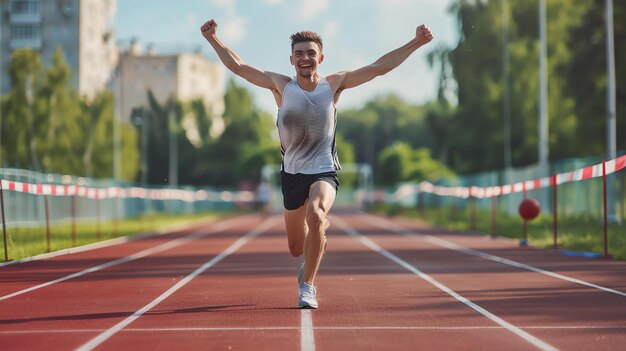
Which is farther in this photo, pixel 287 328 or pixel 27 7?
pixel 27 7

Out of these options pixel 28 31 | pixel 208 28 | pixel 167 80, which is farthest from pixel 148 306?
pixel 28 31

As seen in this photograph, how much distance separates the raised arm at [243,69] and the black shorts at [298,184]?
75 cm

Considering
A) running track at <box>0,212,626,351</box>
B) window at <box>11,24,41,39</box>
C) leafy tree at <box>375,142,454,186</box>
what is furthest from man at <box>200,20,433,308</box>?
leafy tree at <box>375,142,454,186</box>

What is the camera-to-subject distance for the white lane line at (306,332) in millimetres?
8234

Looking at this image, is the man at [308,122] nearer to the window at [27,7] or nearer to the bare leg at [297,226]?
the bare leg at [297,226]

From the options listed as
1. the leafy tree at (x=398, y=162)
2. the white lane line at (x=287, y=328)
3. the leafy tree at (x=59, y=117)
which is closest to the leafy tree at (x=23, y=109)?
the leafy tree at (x=59, y=117)

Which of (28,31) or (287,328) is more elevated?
(28,31)

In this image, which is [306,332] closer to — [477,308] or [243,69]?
[477,308]

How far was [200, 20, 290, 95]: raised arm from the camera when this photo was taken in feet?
35.5

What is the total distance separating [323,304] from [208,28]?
8.72 ft

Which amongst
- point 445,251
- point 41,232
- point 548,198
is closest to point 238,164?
point 548,198

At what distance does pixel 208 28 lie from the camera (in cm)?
1096

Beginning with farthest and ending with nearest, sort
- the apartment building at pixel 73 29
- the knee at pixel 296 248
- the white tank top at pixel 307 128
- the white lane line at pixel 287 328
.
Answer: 1. the apartment building at pixel 73 29
2. the knee at pixel 296 248
3. the white tank top at pixel 307 128
4. the white lane line at pixel 287 328

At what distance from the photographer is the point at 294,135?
10.5 meters
